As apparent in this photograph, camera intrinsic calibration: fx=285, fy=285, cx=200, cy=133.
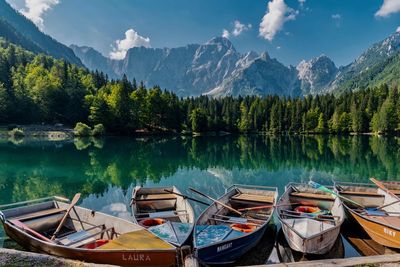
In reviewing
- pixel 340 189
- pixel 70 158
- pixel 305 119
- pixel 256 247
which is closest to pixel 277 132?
pixel 305 119

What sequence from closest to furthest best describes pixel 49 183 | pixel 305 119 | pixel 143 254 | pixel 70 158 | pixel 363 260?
pixel 363 260, pixel 143 254, pixel 49 183, pixel 70 158, pixel 305 119

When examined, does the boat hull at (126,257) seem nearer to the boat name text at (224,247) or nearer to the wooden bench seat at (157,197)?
the boat name text at (224,247)

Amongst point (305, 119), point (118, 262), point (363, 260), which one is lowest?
point (118, 262)

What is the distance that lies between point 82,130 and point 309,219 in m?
73.7

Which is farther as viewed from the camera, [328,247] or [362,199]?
[362,199]

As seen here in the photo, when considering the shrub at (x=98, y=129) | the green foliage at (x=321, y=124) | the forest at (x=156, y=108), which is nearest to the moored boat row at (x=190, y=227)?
the shrub at (x=98, y=129)

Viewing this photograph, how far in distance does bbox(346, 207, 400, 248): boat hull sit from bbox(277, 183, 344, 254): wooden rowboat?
1030 millimetres

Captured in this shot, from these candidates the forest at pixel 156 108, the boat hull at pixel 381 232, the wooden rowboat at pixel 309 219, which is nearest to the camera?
the wooden rowboat at pixel 309 219

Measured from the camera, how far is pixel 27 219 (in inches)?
525

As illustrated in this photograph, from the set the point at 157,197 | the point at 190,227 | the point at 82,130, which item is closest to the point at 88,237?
the point at 190,227

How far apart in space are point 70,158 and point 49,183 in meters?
16.0

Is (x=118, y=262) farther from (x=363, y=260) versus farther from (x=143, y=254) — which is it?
(x=363, y=260)

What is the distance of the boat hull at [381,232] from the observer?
1180cm

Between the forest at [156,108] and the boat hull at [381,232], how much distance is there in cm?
7850
